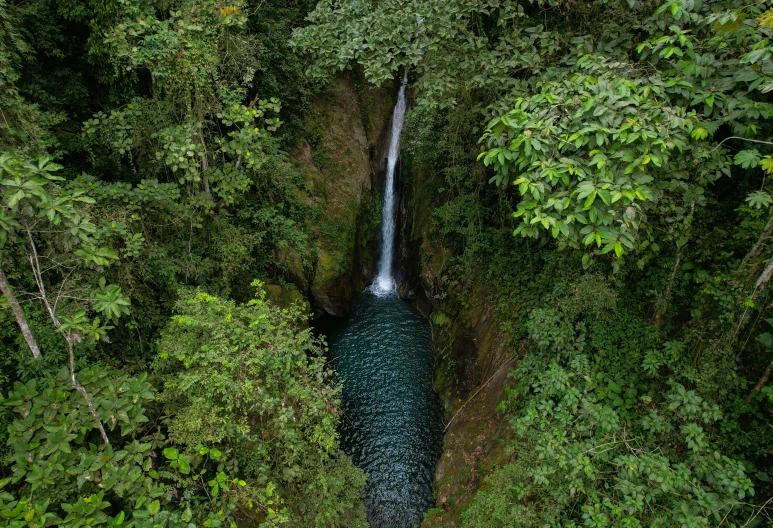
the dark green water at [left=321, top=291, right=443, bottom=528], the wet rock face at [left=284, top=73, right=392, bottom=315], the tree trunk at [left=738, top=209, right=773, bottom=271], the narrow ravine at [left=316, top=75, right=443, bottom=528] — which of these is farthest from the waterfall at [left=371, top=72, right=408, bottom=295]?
the tree trunk at [left=738, top=209, right=773, bottom=271]

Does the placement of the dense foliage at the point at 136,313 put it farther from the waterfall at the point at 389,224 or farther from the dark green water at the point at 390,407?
the waterfall at the point at 389,224

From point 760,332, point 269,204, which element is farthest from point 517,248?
point 269,204

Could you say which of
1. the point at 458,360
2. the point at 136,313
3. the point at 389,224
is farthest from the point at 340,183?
the point at 136,313

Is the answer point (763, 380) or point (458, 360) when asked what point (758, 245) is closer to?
point (763, 380)

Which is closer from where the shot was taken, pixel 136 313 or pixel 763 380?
pixel 763 380

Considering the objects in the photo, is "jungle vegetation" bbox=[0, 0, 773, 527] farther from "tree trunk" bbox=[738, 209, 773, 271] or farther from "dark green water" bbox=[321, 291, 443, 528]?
"dark green water" bbox=[321, 291, 443, 528]

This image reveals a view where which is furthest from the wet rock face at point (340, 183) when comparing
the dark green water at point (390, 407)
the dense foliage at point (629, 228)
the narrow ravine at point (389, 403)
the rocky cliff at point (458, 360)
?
the dense foliage at point (629, 228)

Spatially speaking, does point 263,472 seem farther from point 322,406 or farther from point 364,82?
point 364,82
